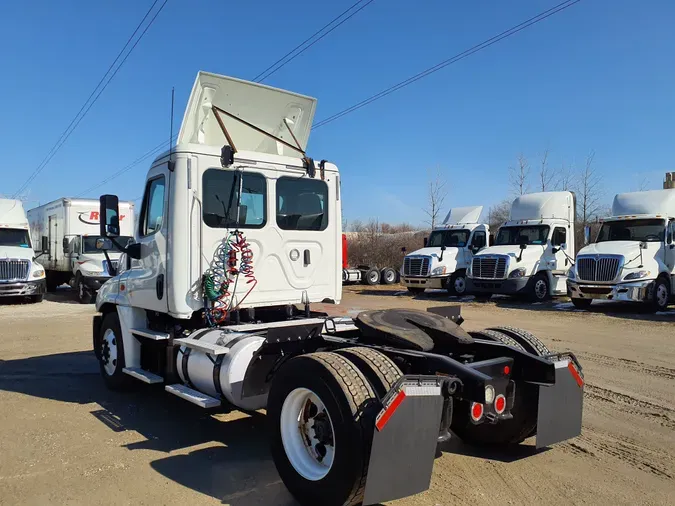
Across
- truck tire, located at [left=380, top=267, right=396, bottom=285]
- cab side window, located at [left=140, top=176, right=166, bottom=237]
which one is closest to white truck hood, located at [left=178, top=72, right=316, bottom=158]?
cab side window, located at [left=140, top=176, right=166, bottom=237]

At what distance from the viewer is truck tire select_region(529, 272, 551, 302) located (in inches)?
730

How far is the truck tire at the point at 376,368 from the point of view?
139 inches

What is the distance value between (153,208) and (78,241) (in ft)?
50.2

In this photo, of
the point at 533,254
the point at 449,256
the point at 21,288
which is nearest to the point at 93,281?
the point at 21,288

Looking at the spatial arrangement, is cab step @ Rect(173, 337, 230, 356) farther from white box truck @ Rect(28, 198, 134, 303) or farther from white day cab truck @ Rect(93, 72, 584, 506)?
white box truck @ Rect(28, 198, 134, 303)

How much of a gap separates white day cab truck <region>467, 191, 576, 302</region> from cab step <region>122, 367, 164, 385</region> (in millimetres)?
14479

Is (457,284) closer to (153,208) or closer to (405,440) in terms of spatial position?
(153,208)

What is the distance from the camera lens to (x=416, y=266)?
21891mm

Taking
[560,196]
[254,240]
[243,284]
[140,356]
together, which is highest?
[560,196]

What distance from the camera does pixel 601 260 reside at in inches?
628

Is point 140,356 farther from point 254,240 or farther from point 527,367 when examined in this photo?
point 527,367

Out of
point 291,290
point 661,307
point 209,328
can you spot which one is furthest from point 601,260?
point 209,328

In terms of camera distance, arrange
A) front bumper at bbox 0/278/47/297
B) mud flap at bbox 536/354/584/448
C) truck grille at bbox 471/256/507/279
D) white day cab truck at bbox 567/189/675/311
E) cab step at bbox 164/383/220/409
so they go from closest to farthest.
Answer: mud flap at bbox 536/354/584/448
cab step at bbox 164/383/220/409
white day cab truck at bbox 567/189/675/311
front bumper at bbox 0/278/47/297
truck grille at bbox 471/256/507/279

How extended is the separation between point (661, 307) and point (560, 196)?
515 cm
